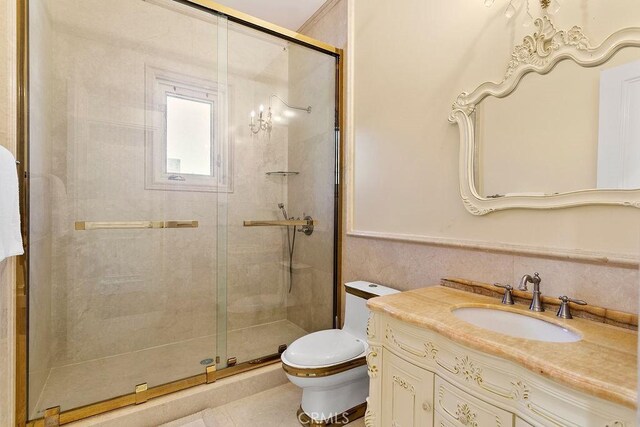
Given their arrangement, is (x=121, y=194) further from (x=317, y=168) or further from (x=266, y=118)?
(x=317, y=168)

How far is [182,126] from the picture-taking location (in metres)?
2.36

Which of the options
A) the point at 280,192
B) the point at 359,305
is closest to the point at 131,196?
the point at 280,192

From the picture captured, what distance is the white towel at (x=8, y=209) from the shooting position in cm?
121

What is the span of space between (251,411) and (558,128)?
212 centimetres

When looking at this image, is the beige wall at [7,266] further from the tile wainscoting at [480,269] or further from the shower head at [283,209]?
the tile wainscoting at [480,269]

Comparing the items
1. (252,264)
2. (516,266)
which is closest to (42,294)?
(252,264)

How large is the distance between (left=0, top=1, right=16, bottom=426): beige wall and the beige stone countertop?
1.68 meters

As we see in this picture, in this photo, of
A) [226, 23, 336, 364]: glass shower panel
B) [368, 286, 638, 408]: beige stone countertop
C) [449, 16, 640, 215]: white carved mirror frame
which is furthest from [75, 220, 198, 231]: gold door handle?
[449, 16, 640, 215]: white carved mirror frame

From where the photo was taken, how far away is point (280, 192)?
2.62 metres

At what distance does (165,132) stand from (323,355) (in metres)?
1.97

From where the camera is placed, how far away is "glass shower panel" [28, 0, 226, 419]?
1766 mm

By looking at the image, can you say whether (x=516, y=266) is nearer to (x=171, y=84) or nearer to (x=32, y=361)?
(x=32, y=361)

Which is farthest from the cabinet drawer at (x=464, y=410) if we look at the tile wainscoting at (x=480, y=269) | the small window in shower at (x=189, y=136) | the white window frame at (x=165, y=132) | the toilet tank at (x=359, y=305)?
the small window in shower at (x=189, y=136)

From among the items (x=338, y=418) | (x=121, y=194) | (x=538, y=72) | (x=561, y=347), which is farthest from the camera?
(x=121, y=194)
